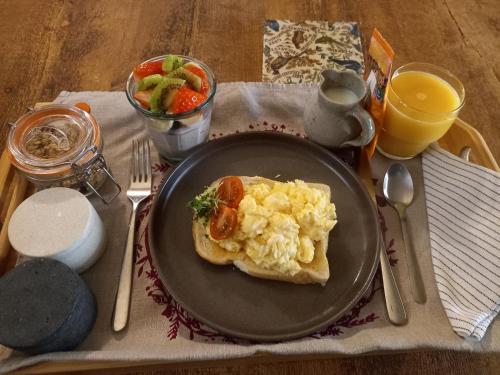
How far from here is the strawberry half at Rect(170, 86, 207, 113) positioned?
1459 mm

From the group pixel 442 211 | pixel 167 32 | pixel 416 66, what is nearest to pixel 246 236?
pixel 442 211

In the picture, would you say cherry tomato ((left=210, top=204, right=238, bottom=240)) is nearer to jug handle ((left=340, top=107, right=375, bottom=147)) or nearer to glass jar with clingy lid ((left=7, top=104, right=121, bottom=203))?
glass jar with clingy lid ((left=7, top=104, right=121, bottom=203))

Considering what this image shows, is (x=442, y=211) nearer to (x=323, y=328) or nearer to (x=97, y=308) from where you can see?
(x=323, y=328)

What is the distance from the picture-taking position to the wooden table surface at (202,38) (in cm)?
218

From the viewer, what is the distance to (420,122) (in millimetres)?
1571

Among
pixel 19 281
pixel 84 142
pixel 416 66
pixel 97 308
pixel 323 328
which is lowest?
pixel 97 308

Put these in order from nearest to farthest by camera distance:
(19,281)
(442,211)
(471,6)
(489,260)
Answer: (19,281), (489,260), (442,211), (471,6)

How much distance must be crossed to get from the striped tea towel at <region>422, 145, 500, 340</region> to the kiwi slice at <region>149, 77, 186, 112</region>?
1132 millimetres

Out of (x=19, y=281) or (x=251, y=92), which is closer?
(x=19, y=281)

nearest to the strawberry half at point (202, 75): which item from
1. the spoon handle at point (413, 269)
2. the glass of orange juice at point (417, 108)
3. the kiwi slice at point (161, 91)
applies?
the kiwi slice at point (161, 91)

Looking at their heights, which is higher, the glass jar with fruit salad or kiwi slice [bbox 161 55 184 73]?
kiwi slice [bbox 161 55 184 73]

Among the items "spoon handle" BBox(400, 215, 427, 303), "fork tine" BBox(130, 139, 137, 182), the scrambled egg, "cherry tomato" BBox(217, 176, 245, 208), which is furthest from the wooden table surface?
the scrambled egg

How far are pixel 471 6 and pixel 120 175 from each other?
2.69 meters

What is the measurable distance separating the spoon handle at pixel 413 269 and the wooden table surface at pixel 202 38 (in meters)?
0.86
